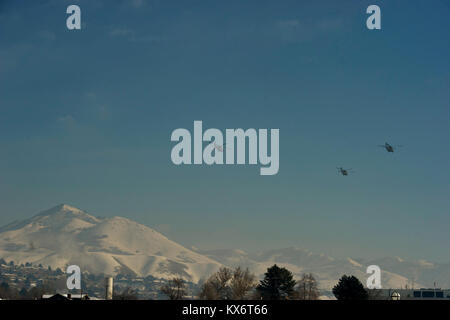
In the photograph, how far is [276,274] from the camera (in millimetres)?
152625

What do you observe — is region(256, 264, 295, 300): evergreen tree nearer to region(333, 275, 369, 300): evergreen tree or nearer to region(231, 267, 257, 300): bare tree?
region(333, 275, 369, 300): evergreen tree

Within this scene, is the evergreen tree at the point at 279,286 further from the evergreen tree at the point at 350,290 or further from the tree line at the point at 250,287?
the evergreen tree at the point at 350,290

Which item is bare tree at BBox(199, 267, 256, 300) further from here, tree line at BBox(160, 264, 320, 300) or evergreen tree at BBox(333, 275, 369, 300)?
evergreen tree at BBox(333, 275, 369, 300)

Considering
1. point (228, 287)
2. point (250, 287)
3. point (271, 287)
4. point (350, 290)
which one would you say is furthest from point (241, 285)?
point (350, 290)

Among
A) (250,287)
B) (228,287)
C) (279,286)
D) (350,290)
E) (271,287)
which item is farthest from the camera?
(228,287)

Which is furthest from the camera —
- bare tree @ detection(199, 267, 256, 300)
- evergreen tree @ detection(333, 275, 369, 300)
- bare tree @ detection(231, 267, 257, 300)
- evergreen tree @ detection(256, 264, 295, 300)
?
bare tree @ detection(199, 267, 256, 300)

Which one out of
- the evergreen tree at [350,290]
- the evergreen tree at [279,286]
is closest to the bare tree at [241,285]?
the evergreen tree at [279,286]

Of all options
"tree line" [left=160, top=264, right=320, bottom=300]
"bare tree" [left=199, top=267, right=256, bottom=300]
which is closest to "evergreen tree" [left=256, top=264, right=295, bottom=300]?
"tree line" [left=160, top=264, right=320, bottom=300]

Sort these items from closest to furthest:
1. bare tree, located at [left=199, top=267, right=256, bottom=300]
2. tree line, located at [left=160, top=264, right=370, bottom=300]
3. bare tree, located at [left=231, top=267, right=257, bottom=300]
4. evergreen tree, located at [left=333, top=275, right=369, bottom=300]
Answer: evergreen tree, located at [left=333, top=275, right=369, bottom=300] → tree line, located at [left=160, top=264, right=370, bottom=300] → bare tree, located at [left=231, top=267, right=257, bottom=300] → bare tree, located at [left=199, top=267, right=256, bottom=300]

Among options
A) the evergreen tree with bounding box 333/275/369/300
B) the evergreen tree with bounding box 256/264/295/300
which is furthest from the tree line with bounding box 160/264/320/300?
the evergreen tree with bounding box 333/275/369/300

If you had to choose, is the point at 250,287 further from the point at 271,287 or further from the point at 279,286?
the point at 279,286

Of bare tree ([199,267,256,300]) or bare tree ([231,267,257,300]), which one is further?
bare tree ([199,267,256,300])

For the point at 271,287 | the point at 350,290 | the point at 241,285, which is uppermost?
the point at 241,285
